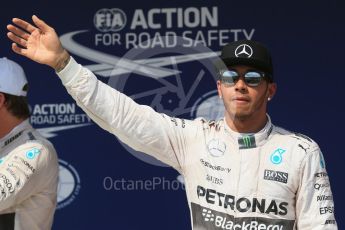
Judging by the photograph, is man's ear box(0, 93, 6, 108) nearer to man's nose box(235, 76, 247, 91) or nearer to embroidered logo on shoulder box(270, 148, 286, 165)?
man's nose box(235, 76, 247, 91)

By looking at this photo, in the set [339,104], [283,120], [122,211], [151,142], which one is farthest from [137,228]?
[151,142]

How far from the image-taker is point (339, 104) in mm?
3822

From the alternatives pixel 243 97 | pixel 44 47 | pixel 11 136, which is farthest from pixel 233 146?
pixel 11 136

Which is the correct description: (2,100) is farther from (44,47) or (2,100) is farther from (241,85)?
(241,85)

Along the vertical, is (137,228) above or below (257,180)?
below

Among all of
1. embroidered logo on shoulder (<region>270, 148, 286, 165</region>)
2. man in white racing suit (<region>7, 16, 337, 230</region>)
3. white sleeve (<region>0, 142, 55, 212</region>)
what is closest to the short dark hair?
white sleeve (<region>0, 142, 55, 212</region>)

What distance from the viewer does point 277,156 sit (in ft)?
7.60

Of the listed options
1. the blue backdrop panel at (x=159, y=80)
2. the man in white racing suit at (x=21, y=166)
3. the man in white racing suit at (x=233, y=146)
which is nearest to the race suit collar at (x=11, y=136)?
the man in white racing suit at (x=21, y=166)

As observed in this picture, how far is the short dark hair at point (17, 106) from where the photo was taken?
2.63 metres

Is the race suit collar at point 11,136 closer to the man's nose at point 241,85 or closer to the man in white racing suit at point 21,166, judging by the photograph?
the man in white racing suit at point 21,166

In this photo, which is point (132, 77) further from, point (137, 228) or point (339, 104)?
point (339, 104)

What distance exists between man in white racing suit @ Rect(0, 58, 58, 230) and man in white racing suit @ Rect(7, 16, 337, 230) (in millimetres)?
345

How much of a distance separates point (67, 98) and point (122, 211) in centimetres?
62
